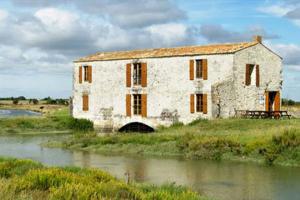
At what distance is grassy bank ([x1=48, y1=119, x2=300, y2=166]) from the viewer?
67.6 feet

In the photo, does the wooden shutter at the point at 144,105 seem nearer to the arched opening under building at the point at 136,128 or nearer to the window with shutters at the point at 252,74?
the arched opening under building at the point at 136,128

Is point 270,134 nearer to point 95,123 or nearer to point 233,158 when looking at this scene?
point 233,158

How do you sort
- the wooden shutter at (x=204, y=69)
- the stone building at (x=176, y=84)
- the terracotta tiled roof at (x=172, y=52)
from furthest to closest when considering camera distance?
the wooden shutter at (x=204, y=69) < the terracotta tiled roof at (x=172, y=52) < the stone building at (x=176, y=84)

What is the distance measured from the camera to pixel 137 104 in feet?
116

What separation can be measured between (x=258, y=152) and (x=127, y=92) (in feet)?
52.5

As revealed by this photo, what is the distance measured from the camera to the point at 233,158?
21.4 meters

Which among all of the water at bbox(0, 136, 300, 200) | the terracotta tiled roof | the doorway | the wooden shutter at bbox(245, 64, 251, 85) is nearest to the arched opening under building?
the terracotta tiled roof

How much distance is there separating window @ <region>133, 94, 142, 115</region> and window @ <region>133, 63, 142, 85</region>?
0.92m

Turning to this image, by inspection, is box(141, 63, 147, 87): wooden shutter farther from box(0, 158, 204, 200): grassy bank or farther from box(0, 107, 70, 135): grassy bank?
box(0, 158, 204, 200): grassy bank

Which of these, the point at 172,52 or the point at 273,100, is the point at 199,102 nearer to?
the point at 172,52

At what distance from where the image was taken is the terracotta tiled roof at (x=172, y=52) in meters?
31.6

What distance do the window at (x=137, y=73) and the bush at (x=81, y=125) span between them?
5.20m

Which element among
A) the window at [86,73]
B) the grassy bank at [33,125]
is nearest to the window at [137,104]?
the window at [86,73]

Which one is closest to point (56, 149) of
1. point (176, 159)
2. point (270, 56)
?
point (176, 159)
